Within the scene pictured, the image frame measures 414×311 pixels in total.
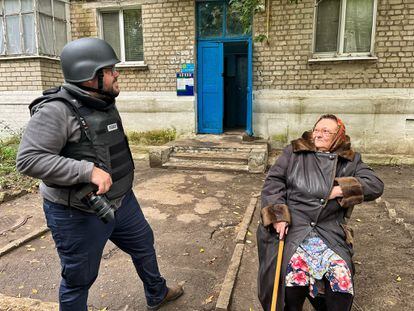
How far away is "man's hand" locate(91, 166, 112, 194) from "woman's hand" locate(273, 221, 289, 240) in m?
1.17

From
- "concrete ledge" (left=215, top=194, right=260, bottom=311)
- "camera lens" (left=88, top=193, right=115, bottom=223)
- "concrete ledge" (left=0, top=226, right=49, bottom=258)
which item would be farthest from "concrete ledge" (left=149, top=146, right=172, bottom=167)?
"camera lens" (left=88, top=193, right=115, bottom=223)

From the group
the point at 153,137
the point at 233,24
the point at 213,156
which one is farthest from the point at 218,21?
the point at 213,156

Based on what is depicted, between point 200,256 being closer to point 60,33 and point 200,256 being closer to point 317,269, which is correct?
point 317,269

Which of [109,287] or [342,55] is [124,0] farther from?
[109,287]

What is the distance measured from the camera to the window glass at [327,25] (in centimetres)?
765

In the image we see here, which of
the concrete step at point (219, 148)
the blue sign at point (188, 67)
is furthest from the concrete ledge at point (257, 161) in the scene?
the blue sign at point (188, 67)

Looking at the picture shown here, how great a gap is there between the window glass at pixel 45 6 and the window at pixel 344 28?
21.3ft

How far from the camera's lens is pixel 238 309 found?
2.67m

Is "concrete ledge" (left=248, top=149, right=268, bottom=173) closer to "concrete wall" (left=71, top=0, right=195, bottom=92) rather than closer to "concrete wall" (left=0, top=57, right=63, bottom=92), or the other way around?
"concrete wall" (left=71, top=0, right=195, bottom=92)

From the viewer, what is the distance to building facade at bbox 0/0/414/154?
7395 mm

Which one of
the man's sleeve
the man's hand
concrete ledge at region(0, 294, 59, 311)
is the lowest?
concrete ledge at region(0, 294, 59, 311)

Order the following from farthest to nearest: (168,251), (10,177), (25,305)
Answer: (10,177), (168,251), (25,305)

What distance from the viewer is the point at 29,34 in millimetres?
8531

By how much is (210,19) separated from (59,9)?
3.91 m
